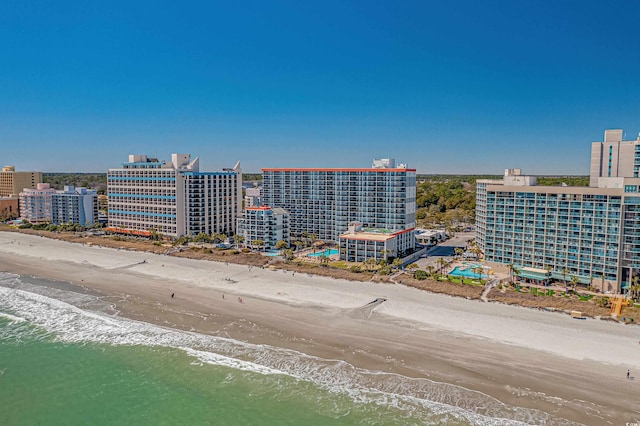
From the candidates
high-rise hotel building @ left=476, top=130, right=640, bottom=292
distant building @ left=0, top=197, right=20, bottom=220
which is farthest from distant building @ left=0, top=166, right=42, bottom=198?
high-rise hotel building @ left=476, top=130, right=640, bottom=292

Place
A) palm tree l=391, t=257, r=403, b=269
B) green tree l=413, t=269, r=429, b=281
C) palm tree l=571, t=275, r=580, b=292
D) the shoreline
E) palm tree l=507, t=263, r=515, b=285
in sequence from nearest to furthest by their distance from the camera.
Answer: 1. the shoreline
2. palm tree l=571, t=275, r=580, b=292
3. palm tree l=507, t=263, r=515, b=285
4. green tree l=413, t=269, r=429, b=281
5. palm tree l=391, t=257, r=403, b=269

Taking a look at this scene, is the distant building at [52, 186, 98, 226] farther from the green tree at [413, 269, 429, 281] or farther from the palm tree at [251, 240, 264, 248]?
A: the green tree at [413, 269, 429, 281]

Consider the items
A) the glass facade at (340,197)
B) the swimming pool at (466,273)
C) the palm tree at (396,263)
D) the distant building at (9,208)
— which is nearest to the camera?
the swimming pool at (466,273)

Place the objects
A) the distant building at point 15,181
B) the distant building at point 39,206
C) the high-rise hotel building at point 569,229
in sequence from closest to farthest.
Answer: the high-rise hotel building at point 569,229 < the distant building at point 39,206 < the distant building at point 15,181

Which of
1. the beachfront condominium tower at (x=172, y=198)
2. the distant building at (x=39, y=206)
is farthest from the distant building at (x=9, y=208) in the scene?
the beachfront condominium tower at (x=172, y=198)

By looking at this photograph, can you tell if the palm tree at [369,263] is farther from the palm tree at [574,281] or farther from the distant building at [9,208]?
the distant building at [9,208]

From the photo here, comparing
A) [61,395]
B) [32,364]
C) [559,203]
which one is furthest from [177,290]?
[559,203]

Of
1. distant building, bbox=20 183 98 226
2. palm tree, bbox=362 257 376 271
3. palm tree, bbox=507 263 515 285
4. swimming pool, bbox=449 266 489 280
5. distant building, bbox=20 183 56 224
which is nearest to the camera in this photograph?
palm tree, bbox=507 263 515 285
